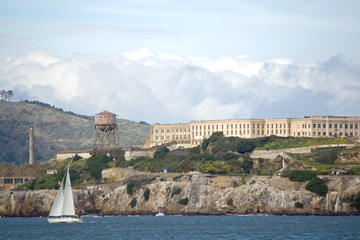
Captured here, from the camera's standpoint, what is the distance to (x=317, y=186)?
162 metres

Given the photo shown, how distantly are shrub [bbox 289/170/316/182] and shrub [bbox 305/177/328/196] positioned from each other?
5.77 ft

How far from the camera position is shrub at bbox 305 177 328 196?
160500 mm

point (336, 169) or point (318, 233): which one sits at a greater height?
point (336, 169)

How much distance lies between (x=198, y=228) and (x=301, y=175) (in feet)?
123

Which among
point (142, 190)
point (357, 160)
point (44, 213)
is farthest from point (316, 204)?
point (44, 213)

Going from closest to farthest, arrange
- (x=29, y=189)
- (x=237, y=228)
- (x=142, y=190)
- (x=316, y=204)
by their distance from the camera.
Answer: (x=237, y=228) → (x=316, y=204) → (x=142, y=190) → (x=29, y=189)

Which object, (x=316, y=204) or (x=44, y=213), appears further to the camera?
(x=44, y=213)

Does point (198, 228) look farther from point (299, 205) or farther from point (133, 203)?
point (133, 203)

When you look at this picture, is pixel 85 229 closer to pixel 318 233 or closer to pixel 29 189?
pixel 318 233

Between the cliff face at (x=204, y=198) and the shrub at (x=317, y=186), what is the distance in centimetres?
79

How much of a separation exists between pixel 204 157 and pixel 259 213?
36.6 metres

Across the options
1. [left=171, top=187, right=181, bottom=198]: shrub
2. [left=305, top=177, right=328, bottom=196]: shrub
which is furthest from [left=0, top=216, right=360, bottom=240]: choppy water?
[left=171, top=187, right=181, bottom=198]: shrub

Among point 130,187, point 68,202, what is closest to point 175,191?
point 130,187

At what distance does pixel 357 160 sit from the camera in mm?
180500
